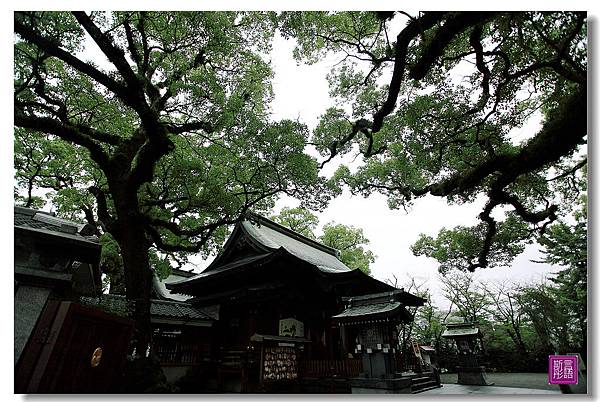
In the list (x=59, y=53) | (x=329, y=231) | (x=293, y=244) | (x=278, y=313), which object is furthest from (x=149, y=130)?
(x=329, y=231)

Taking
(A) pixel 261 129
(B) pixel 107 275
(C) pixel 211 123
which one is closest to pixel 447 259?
(A) pixel 261 129

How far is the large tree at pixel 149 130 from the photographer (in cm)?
494

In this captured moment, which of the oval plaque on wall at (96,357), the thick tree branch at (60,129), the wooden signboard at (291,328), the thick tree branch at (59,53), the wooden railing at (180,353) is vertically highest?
the thick tree branch at (59,53)

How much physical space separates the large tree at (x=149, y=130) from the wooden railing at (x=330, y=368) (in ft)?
11.2

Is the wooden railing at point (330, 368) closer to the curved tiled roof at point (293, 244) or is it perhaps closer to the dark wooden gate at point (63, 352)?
the curved tiled roof at point (293, 244)

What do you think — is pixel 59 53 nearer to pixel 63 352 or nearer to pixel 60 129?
pixel 60 129

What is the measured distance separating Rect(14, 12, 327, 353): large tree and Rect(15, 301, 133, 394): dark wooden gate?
194 centimetres

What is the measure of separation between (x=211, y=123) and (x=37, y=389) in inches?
181

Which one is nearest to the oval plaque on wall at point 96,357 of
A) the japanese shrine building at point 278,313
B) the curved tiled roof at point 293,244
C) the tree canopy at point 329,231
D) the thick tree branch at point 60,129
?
the japanese shrine building at point 278,313

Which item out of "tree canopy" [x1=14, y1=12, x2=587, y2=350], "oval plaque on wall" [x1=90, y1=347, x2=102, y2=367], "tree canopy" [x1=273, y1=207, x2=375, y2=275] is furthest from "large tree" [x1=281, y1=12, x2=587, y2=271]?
"tree canopy" [x1=273, y1=207, x2=375, y2=275]

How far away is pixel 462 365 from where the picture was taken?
834cm

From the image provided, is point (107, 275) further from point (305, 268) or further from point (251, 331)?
point (305, 268)

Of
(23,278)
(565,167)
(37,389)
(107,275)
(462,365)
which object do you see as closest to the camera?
(37,389)

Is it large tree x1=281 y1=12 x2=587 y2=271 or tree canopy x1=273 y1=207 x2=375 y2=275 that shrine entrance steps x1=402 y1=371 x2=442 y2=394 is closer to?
large tree x1=281 y1=12 x2=587 y2=271
